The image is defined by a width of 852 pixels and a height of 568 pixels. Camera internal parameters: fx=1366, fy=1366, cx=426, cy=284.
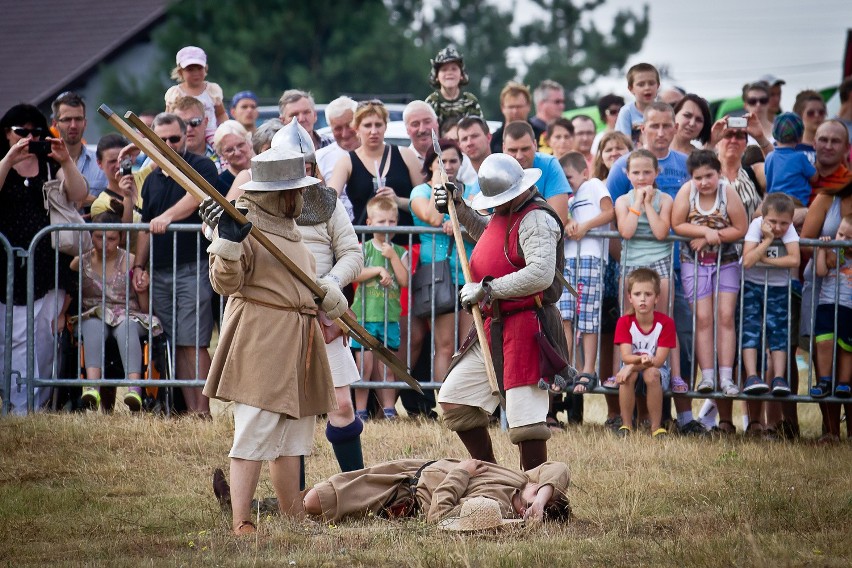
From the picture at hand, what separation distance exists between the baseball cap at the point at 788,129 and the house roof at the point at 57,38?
928 inches

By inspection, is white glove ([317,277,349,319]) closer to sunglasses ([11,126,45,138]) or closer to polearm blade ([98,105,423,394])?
polearm blade ([98,105,423,394])

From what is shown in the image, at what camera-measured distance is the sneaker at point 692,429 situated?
933 centimetres

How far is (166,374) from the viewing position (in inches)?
384

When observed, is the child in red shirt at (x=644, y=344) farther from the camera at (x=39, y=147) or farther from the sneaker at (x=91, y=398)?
the camera at (x=39, y=147)

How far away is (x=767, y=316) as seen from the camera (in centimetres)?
943

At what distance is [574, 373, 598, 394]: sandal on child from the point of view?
9.30 metres

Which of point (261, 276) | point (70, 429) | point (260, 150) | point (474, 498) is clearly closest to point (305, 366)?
point (261, 276)

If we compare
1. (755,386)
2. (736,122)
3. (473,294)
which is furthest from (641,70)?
(473,294)

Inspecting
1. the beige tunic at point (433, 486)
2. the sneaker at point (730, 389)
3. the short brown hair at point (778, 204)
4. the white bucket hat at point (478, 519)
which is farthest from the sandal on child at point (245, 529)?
the short brown hair at point (778, 204)

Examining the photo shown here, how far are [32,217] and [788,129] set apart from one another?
5.52m

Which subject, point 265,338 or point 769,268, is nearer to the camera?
point 265,338

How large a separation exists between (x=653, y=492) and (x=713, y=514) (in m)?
0.65

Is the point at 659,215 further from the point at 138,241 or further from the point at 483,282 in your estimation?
the point at 138,241

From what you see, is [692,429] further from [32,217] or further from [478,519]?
[32,217]
